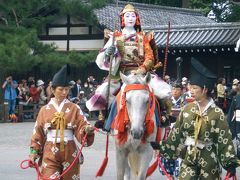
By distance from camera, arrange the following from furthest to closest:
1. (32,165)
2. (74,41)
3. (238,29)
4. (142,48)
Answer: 1. (74,41)
2. (238,29)
3. (142,48)
4. (32,165)

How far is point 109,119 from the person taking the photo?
29.7ft

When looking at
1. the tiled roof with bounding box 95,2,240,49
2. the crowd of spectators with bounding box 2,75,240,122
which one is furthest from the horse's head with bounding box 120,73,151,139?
the tiled roof with bounding box 95,2,240,49

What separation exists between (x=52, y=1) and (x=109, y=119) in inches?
656

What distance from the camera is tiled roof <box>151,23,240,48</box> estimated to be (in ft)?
91.8

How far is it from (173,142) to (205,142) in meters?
0.36

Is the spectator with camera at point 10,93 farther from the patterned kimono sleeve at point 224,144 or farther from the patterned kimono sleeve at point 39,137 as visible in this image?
the patterned kimono sleeve at point 224,144

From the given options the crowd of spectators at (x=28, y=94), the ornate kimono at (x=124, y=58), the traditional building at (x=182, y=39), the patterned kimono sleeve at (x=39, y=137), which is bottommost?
the crowd of spectators at (x=28, y=94)

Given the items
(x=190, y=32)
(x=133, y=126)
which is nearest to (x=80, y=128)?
(x=133, y=126)

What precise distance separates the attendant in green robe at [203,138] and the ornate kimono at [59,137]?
1109 mm

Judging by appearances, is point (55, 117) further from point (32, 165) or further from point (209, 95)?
point (209, 95)

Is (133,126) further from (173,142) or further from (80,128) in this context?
(173,142)

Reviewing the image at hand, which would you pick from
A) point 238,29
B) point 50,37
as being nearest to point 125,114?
point 238,29

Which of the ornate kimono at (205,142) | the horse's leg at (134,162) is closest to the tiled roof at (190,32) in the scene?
the horse's leg at (134,162)

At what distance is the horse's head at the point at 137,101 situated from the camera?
320 inches
